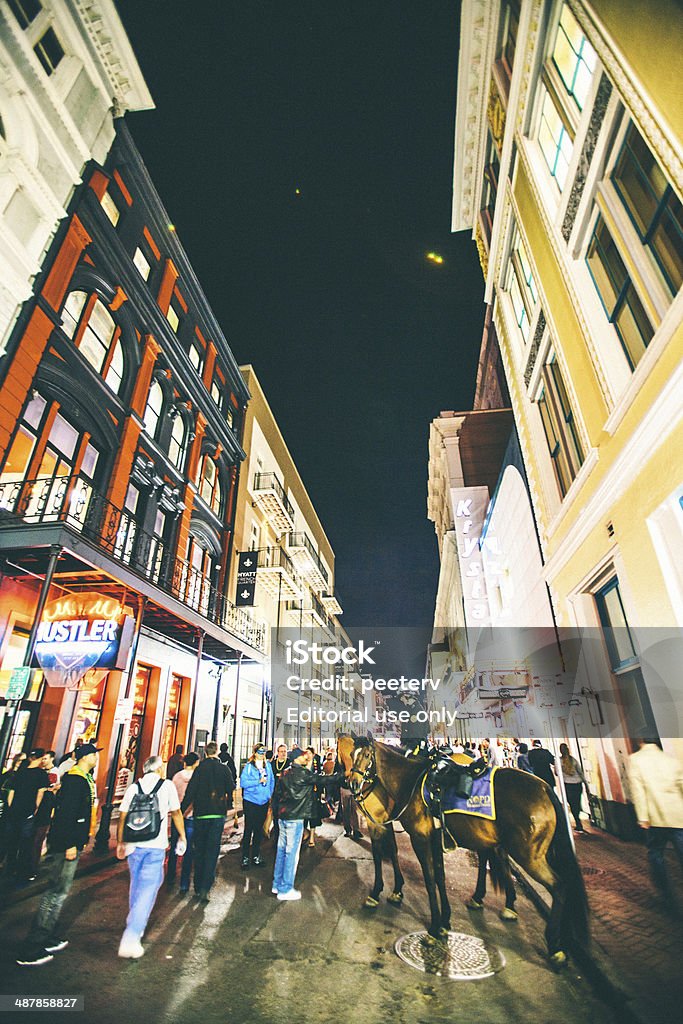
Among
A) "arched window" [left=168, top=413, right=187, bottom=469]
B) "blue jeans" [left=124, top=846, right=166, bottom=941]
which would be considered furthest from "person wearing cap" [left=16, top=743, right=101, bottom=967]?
"arched window" [left=168, top=413, right=187, bottom=469]

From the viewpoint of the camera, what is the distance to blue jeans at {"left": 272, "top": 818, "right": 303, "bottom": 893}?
643cm

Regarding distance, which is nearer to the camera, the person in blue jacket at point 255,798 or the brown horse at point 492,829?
the brown horse at point 492,829

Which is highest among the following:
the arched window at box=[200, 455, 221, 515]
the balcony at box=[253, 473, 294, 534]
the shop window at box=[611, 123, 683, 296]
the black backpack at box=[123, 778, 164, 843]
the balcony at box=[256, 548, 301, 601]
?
the balcony at box=[253, 473, 294, 534]

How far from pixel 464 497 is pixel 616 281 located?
550 inches

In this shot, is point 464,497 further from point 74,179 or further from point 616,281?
point 74,179

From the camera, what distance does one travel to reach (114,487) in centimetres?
1395

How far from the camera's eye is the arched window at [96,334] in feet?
43.9

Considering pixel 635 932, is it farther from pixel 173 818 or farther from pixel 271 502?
pixel 271 502

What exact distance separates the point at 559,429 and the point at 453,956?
31.6 feet

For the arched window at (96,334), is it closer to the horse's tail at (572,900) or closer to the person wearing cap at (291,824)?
the person wearing cap at (291,824)

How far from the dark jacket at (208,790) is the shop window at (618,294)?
29.2 ft

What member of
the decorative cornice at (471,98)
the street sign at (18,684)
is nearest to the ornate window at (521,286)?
the decorative cornice at (471,98)

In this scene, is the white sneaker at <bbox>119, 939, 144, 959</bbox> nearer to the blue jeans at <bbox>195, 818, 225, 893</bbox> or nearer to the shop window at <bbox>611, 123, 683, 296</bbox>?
the blue jeans at <bbox>195, 818, 225, 893</bbox>

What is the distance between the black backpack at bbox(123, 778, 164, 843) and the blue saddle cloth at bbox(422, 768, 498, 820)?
10.8 ft
